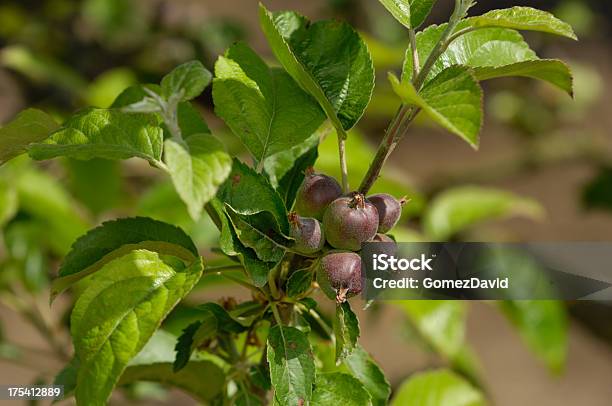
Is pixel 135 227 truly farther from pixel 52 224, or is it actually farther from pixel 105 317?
pixel 52 224

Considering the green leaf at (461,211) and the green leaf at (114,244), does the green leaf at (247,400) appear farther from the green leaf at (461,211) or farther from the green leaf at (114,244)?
the green leaf at (461,211)

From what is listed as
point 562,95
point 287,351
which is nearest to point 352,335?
point 287,351

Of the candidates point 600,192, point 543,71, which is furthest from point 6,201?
point 600,192

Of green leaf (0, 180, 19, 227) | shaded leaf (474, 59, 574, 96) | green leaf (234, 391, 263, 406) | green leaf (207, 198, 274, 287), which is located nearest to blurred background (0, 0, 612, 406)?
green leaf (0, 180, 19, 227)

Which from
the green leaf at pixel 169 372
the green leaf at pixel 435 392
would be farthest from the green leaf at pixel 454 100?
the green leaf at pixel 435 392

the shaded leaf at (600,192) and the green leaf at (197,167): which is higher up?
the shaded leaf at (600,192)

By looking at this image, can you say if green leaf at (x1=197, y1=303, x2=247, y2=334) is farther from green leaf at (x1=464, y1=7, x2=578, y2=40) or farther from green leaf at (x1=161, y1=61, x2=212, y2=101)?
green leaf at (x1=464, y1=7, x2=578, y2=40)

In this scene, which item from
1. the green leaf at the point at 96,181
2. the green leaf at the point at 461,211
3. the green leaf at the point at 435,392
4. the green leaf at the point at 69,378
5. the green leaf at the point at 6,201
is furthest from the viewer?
the green leaf at the point at 461,211
